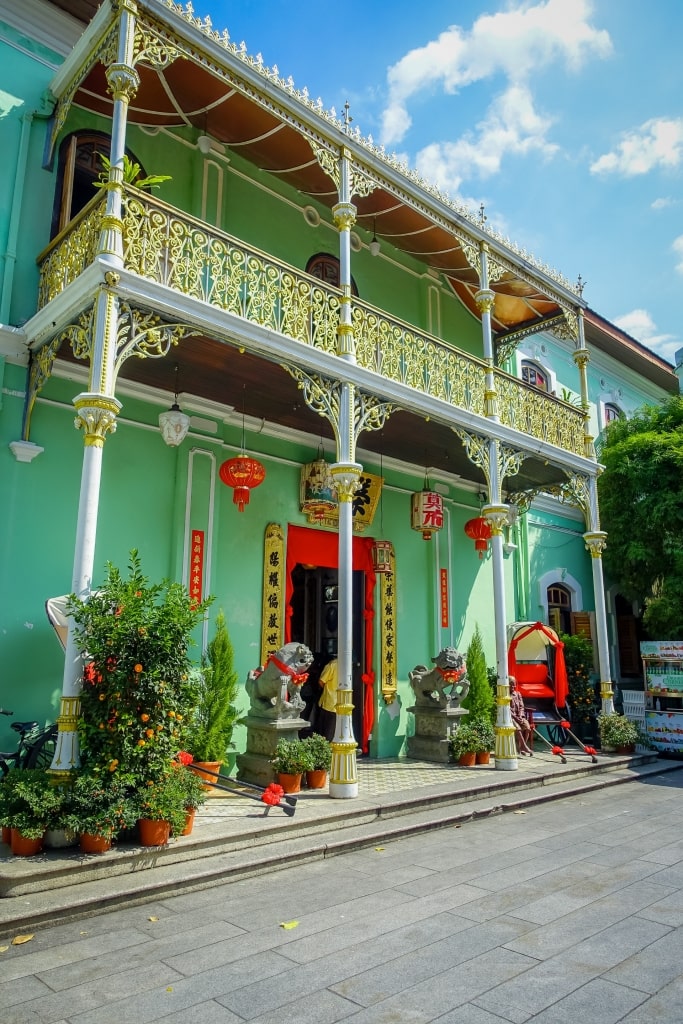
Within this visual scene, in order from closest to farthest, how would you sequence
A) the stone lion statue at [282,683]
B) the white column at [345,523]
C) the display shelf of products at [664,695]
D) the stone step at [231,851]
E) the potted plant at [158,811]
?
the stone step at [231,851] → the potted plant at [158,811] → the white column at [345,523] → the stone lion statue at [282,683] → the display shelf of products at [664,695]

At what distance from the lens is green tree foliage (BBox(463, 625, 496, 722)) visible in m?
10.8

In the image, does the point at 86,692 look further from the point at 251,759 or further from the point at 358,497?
the point at 358,497

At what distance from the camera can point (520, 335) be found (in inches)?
517

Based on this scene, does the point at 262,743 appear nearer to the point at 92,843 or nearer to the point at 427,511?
the point at 92,843

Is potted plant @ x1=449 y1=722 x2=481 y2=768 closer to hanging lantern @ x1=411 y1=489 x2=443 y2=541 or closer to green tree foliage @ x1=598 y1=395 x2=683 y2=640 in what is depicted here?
hanging lantern @ x1=411 y1=489 x2=443 y2=541

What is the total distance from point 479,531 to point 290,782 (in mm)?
6136

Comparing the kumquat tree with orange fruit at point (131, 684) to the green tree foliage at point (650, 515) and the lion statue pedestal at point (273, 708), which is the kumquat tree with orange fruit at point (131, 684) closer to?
the lion statue pedestal at point (273, 708)

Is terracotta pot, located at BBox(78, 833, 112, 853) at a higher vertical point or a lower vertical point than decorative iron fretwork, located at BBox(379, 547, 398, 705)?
lower

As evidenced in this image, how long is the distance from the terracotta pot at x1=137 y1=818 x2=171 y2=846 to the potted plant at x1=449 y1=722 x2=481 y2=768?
5360 millimetres

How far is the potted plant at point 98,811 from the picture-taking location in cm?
491

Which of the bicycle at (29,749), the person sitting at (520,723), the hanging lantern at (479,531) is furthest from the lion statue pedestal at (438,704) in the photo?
the bicycle at (29,749)

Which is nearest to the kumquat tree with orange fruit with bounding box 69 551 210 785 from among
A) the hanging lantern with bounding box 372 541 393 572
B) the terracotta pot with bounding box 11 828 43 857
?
the terracotta pot with bounding box 11 828 43 857

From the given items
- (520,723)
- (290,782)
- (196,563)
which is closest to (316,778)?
(290,782)

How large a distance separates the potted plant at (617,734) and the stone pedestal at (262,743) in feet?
17.9
